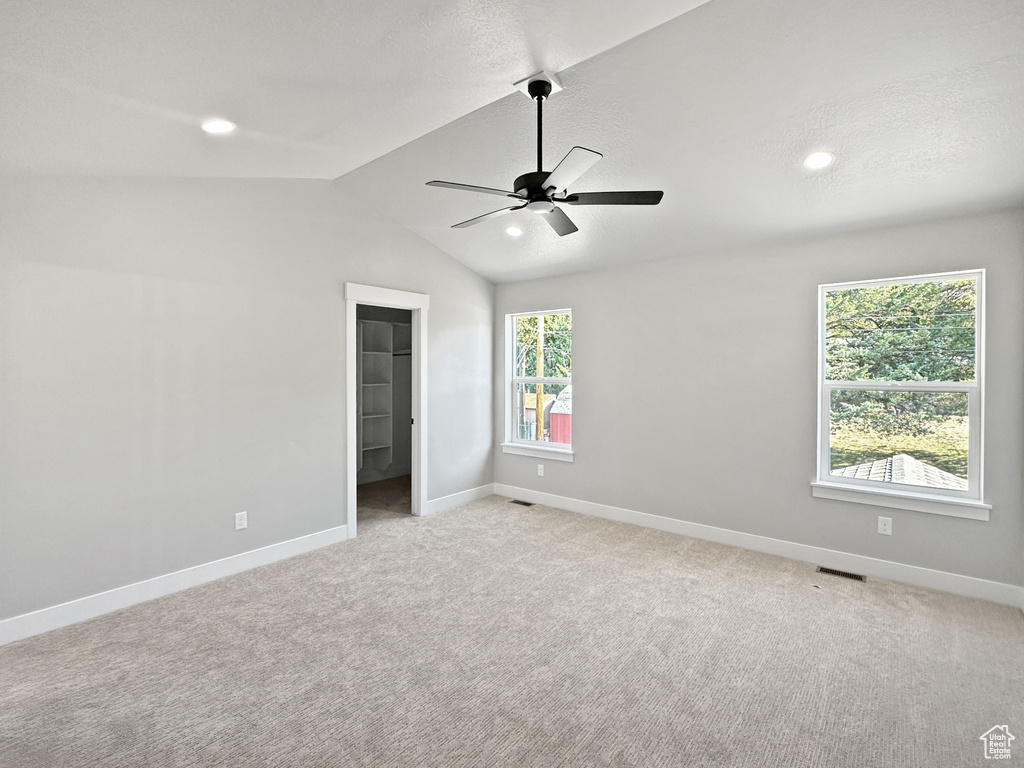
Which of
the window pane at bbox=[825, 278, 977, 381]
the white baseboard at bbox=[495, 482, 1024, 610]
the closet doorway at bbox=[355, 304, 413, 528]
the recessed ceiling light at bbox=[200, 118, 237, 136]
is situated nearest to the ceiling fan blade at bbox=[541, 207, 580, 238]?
the recessed ceiling light at bbox=[200, 118, 237, 136]

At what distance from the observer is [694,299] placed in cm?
416

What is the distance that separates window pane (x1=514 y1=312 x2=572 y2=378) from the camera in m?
5.11

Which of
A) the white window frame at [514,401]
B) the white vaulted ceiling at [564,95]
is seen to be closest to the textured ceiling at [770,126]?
the white vaulted ceiling at [564,95]

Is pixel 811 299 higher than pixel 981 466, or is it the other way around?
pixel 811 299

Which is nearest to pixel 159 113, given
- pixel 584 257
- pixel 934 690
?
pixel 584 257

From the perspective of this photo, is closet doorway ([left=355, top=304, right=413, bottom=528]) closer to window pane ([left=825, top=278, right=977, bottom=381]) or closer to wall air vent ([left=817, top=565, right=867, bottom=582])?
wall air vent ([left=817, top=565, right=867, bottom=582])

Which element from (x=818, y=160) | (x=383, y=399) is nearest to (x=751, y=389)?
(x=818, y=160)

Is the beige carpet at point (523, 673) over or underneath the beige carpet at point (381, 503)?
underneath

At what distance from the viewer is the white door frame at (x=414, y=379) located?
13.5ft

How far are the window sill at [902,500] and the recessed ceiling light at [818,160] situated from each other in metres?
2.13

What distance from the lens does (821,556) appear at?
3.60m

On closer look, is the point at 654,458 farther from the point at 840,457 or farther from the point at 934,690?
the point at 934,690

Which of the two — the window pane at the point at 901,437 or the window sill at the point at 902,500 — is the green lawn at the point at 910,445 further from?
the window sill at the point at 902,500

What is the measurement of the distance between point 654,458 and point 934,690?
2403 mm
